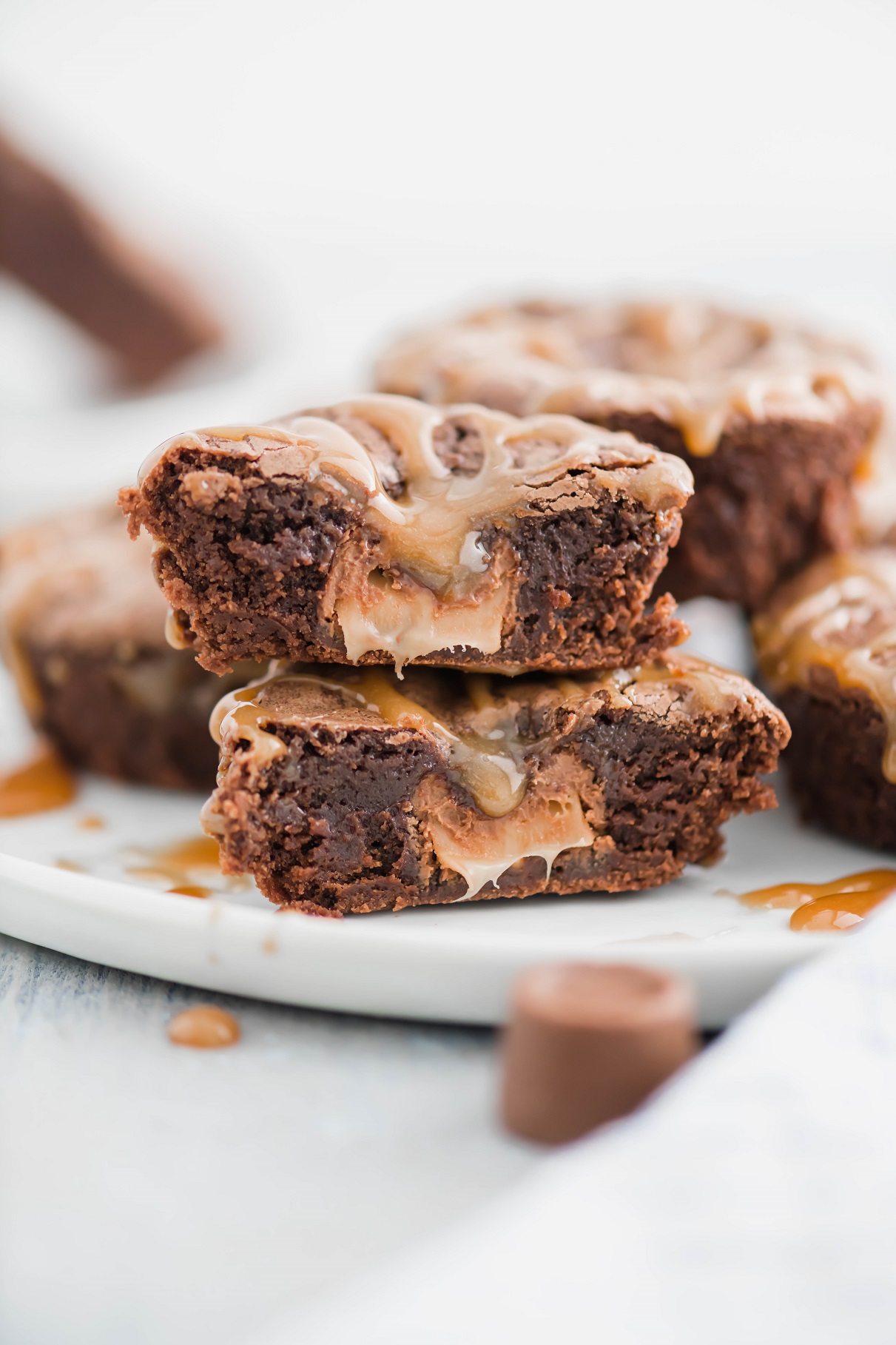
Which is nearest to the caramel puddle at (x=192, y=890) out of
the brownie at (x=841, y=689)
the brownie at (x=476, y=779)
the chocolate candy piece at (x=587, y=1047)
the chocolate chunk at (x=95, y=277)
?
the brownie at (x=476, y=779)

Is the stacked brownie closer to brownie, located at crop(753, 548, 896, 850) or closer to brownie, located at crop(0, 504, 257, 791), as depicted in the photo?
brownie, located at crop(753, 548, 896, 850)

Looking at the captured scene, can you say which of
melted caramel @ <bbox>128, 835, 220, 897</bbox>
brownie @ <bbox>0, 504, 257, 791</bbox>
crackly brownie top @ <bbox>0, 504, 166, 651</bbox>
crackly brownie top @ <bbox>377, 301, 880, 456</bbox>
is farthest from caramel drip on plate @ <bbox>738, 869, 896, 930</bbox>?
crackly brownie top @ <bbox>0, 504, 166, 651</bbox>

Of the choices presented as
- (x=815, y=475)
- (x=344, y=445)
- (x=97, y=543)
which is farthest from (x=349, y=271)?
(x=344, y=445)

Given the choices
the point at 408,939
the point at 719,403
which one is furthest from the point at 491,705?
the point at 719,403

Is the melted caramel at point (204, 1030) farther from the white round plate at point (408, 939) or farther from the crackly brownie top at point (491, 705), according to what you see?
the crackly brownie top at point (491, 705)

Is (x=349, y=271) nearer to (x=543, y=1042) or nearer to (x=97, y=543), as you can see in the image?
(x=97, y=543)

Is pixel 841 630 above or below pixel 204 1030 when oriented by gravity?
above

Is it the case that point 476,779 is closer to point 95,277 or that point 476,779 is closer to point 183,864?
point 183,864
